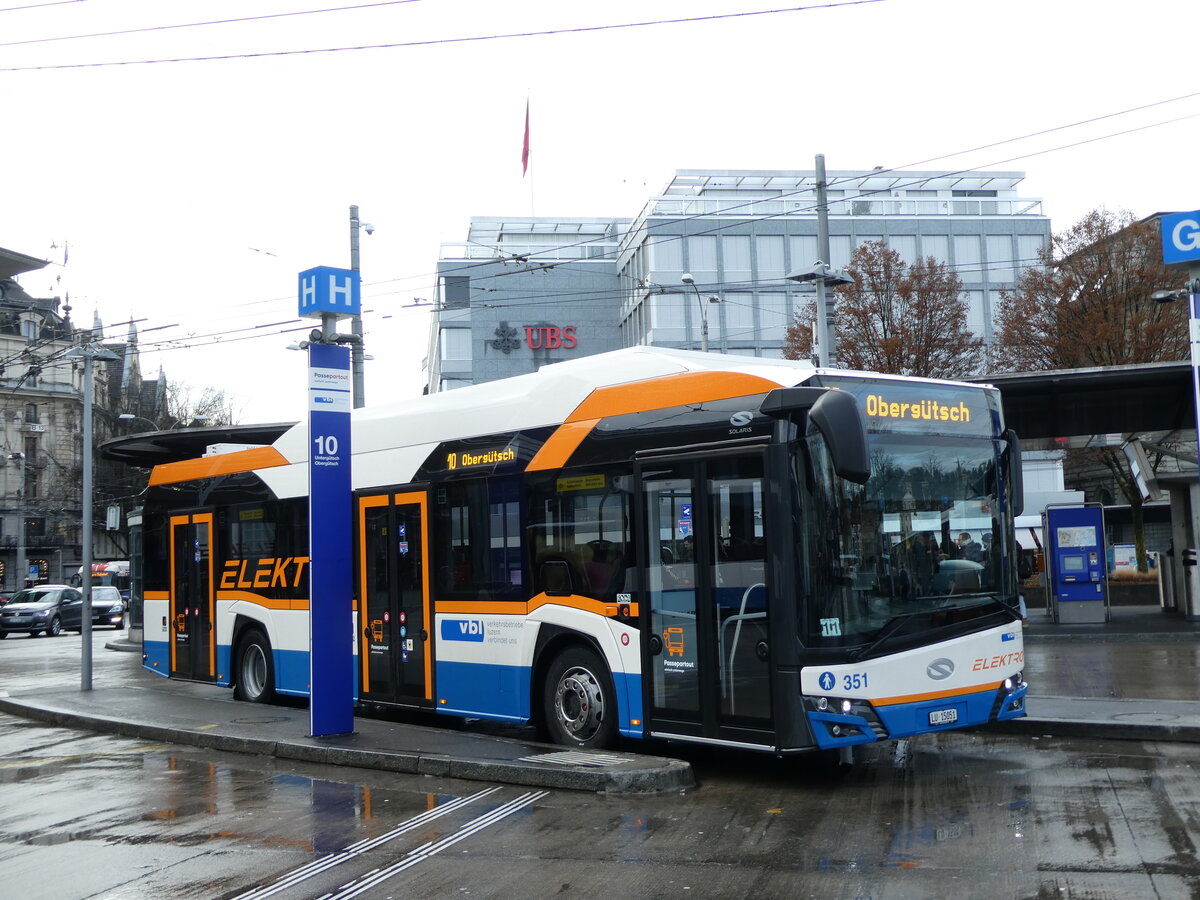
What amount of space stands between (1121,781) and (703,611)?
10.8ft

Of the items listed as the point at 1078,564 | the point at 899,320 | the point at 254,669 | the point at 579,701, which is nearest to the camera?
the point at 579,701

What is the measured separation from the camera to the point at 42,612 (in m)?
42.1

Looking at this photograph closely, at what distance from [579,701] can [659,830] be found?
2.83m

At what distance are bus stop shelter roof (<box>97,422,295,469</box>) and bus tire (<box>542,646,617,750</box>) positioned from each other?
13.1 meters

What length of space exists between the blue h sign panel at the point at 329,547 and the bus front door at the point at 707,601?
360 cm

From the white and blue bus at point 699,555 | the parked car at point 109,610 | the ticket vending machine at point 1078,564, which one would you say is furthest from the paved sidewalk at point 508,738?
the parked car at point 109,610

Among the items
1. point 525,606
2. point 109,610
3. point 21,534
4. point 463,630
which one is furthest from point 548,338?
point 525,606

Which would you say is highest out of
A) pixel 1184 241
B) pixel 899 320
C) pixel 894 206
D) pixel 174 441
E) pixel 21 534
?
pixel 894 206

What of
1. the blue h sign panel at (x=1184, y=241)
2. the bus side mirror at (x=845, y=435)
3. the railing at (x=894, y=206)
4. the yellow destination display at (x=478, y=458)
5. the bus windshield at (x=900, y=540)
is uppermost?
the railing at (x=894, y=206)

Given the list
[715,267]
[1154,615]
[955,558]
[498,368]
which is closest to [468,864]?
[955,558]

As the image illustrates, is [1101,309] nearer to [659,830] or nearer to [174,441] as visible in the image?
[174,441]

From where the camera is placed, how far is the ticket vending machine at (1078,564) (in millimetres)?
25000

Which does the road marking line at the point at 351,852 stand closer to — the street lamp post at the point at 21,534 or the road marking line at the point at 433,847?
the road marking line at the point at 433,847

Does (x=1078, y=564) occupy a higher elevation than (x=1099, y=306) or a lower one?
lower
